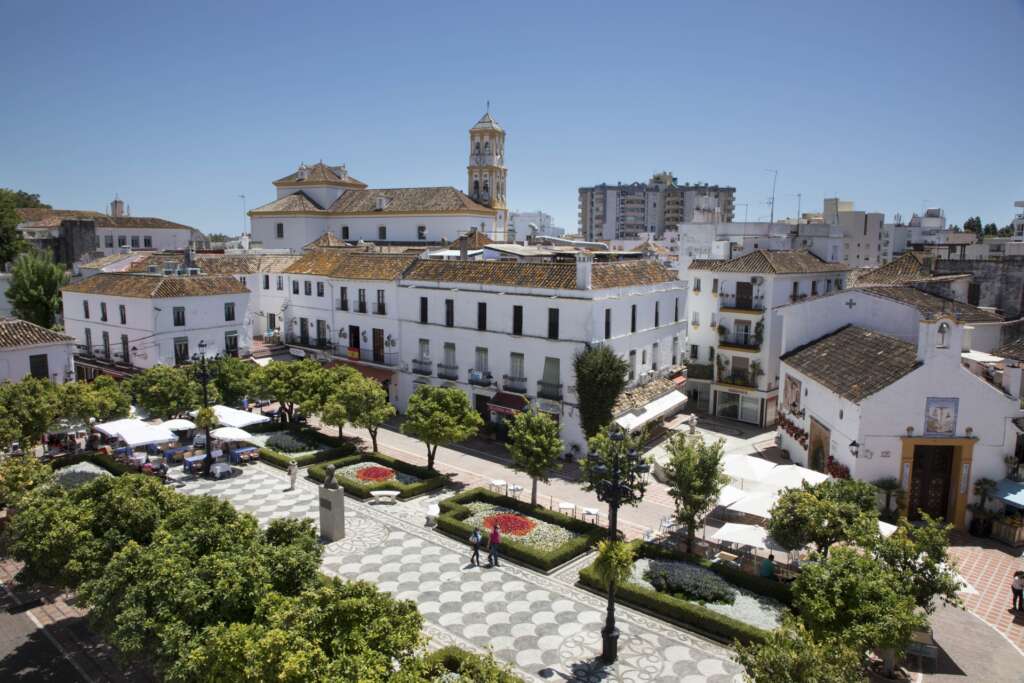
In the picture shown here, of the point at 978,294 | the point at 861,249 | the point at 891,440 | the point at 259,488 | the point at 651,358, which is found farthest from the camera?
the point at 861,249

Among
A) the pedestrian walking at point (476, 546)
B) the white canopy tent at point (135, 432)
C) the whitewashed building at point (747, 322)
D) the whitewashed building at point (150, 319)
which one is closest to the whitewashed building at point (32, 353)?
the whitewashed building at point (150, 319)

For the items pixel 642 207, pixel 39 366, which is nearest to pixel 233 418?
pixel 39 366

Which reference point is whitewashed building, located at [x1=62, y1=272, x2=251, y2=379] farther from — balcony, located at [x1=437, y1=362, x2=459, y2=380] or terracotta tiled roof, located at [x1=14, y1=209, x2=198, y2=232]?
terracotta tiled roof, located at [x1=14, y1=209, x2=198, y2=232]

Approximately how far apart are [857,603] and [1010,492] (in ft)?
47.0

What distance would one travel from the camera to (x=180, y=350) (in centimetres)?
4356

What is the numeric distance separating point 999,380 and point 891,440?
6217mm

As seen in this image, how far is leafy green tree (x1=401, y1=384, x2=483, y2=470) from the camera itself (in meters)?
30.0

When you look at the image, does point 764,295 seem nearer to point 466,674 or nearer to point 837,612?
point 837,612

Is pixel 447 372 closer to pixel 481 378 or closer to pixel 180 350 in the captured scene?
pixel 481 378

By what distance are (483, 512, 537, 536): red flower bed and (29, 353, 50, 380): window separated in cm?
2650

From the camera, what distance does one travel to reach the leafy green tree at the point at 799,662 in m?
12.2

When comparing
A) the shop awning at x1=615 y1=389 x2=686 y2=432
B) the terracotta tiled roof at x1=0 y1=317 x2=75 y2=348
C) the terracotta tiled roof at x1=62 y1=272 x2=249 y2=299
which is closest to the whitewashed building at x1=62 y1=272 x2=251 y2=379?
the terracotta tiled roof at x1=62 y1=272 x2=249 y2=299

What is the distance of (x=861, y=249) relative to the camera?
253 feet

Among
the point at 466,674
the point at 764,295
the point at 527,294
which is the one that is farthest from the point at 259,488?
the point at 764,295
